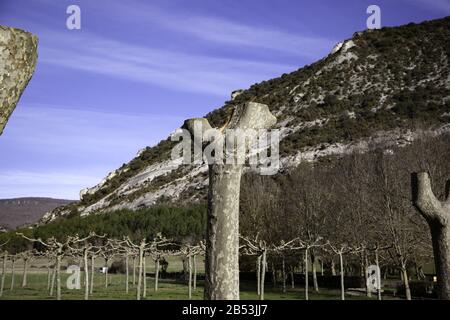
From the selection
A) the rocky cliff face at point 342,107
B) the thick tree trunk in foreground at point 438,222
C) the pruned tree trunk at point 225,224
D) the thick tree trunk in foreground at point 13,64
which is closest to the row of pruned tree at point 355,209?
the rocky cliff face at point 342,107

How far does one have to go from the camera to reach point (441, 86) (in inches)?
3044

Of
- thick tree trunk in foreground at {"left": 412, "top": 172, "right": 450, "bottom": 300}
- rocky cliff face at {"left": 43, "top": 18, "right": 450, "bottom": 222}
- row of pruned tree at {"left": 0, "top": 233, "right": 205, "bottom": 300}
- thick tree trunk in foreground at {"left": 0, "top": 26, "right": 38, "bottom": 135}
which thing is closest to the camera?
thick tree trunk in foreground at {"left": 0, "top": 26, "right": 38, "bottom": 135}

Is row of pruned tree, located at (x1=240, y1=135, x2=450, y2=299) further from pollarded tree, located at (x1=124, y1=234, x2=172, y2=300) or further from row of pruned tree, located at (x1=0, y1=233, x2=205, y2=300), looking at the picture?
pollarded tree, located at (x1=124, y1=234, x2=172, y2=300)

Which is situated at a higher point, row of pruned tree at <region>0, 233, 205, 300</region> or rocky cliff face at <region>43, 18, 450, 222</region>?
rocky cliff face at <region>43, 18, 450, 222</region>

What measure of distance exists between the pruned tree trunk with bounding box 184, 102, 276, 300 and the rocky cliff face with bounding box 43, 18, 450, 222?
143ft

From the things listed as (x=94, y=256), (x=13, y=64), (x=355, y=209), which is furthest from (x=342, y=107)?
(x=13, y=64)

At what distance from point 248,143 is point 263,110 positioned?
2.00ft

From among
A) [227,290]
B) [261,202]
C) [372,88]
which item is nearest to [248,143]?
[227,290]

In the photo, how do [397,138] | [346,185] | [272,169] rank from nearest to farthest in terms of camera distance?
[346,185], [397,138], [272,169]

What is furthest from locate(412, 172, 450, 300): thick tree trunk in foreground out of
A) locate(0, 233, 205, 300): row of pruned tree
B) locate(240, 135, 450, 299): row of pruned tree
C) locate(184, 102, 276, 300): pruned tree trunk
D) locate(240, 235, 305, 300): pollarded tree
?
Answer: locate(0, 233, 205, 300): row of pruned tree

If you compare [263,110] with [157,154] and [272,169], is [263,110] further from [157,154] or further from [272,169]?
[157,154]

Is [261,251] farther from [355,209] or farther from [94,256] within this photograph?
[94,256]

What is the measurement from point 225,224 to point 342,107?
264 feet

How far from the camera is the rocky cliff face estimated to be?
68.1 meters
